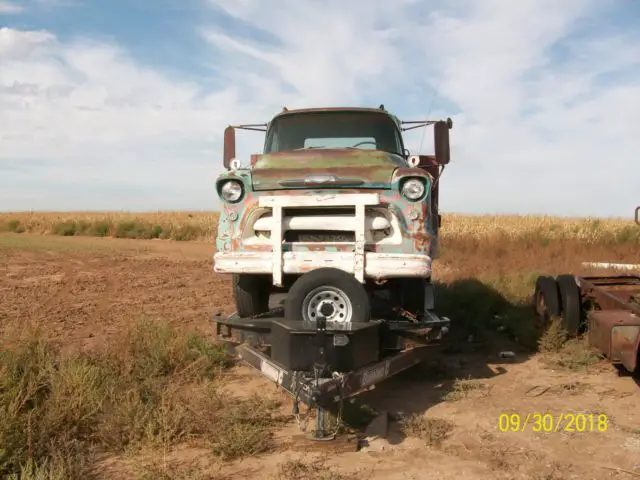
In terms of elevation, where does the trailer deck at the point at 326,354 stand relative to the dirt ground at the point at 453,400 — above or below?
above

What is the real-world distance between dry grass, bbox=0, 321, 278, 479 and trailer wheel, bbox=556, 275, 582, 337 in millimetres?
3808

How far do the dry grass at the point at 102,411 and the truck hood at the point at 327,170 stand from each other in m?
1.82

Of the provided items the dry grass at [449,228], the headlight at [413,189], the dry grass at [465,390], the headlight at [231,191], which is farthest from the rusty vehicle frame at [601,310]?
the dry grass at [449,228]

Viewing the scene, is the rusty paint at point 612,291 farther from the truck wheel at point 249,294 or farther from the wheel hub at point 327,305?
the truck wheel at point 249,294

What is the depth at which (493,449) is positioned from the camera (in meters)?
3.88

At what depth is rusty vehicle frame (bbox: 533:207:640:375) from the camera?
16.2 feet

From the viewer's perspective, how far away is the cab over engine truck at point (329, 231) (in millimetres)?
4395

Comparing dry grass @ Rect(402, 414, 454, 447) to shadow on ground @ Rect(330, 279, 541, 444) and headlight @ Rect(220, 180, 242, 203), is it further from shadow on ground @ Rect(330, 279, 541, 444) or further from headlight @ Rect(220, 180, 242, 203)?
headlight @ Rect(220, 180, 242, 203)

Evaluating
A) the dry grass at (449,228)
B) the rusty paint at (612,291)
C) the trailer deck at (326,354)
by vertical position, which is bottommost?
the trailer deck at (326,354)

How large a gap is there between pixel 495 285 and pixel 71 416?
7.45m

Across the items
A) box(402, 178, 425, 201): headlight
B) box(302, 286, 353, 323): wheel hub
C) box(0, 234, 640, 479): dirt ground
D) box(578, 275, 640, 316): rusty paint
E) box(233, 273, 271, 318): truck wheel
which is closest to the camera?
box(0, 234, 640, 479): dirt ground
